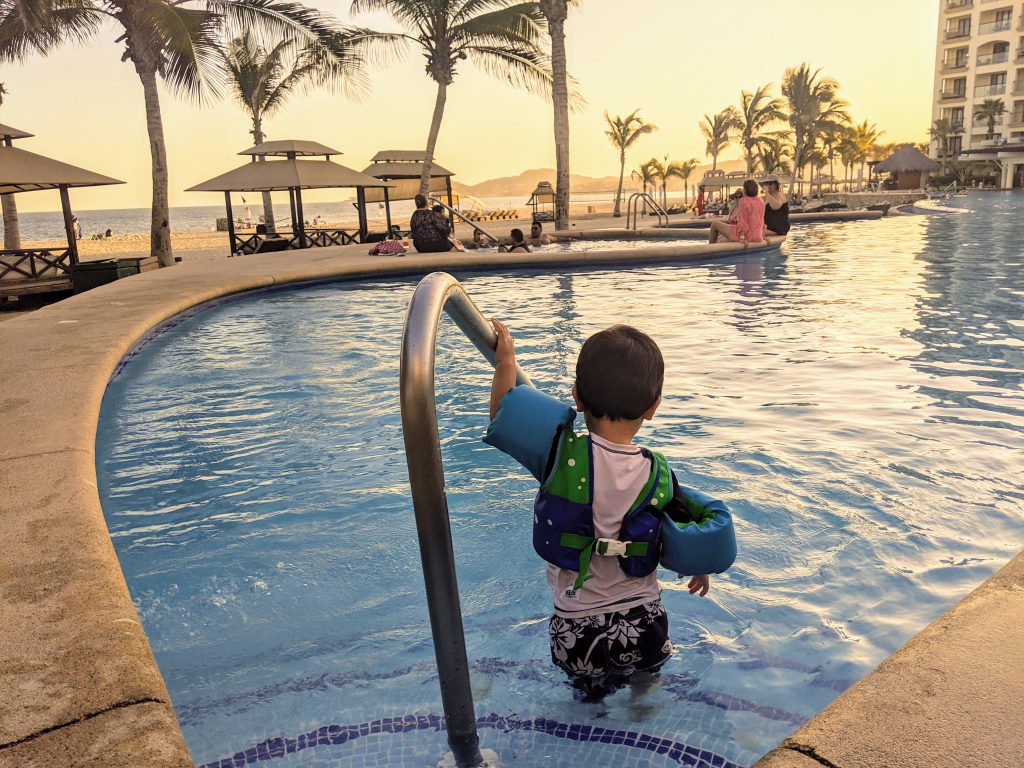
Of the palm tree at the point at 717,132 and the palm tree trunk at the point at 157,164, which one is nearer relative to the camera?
the palm tree trunk at the point at 157,164

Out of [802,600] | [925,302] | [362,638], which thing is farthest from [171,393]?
[925,302]

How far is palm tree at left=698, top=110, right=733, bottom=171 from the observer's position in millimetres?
58219

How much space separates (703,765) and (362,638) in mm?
1539

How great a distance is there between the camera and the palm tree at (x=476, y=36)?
79.3ft

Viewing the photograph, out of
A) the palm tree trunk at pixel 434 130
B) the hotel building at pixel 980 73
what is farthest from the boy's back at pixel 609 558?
the hotel building at pixel 980 73

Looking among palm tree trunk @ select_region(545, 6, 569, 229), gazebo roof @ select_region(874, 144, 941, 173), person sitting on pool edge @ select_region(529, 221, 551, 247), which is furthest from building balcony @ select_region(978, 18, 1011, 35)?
person sitting on pool edge @ select_region(529, 221, 551, 247)

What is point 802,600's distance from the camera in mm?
3420

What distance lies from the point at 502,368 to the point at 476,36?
25.4m

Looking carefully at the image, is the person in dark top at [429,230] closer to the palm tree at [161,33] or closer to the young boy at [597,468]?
the palm tree at [161,33]

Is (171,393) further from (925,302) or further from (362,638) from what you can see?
(925,302)

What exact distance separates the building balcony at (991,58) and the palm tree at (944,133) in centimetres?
548

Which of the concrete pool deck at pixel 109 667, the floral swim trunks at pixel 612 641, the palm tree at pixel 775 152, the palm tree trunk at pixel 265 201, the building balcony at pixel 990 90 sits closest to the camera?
the concrete pool deck at pixel 109 667

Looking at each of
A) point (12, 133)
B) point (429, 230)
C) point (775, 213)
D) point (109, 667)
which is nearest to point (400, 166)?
point (429, 230)

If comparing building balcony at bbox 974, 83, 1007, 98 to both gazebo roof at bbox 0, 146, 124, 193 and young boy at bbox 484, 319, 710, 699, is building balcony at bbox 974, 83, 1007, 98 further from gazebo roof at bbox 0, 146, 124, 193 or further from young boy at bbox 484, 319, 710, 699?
young boy at bbox 484, 319, 710, 699
